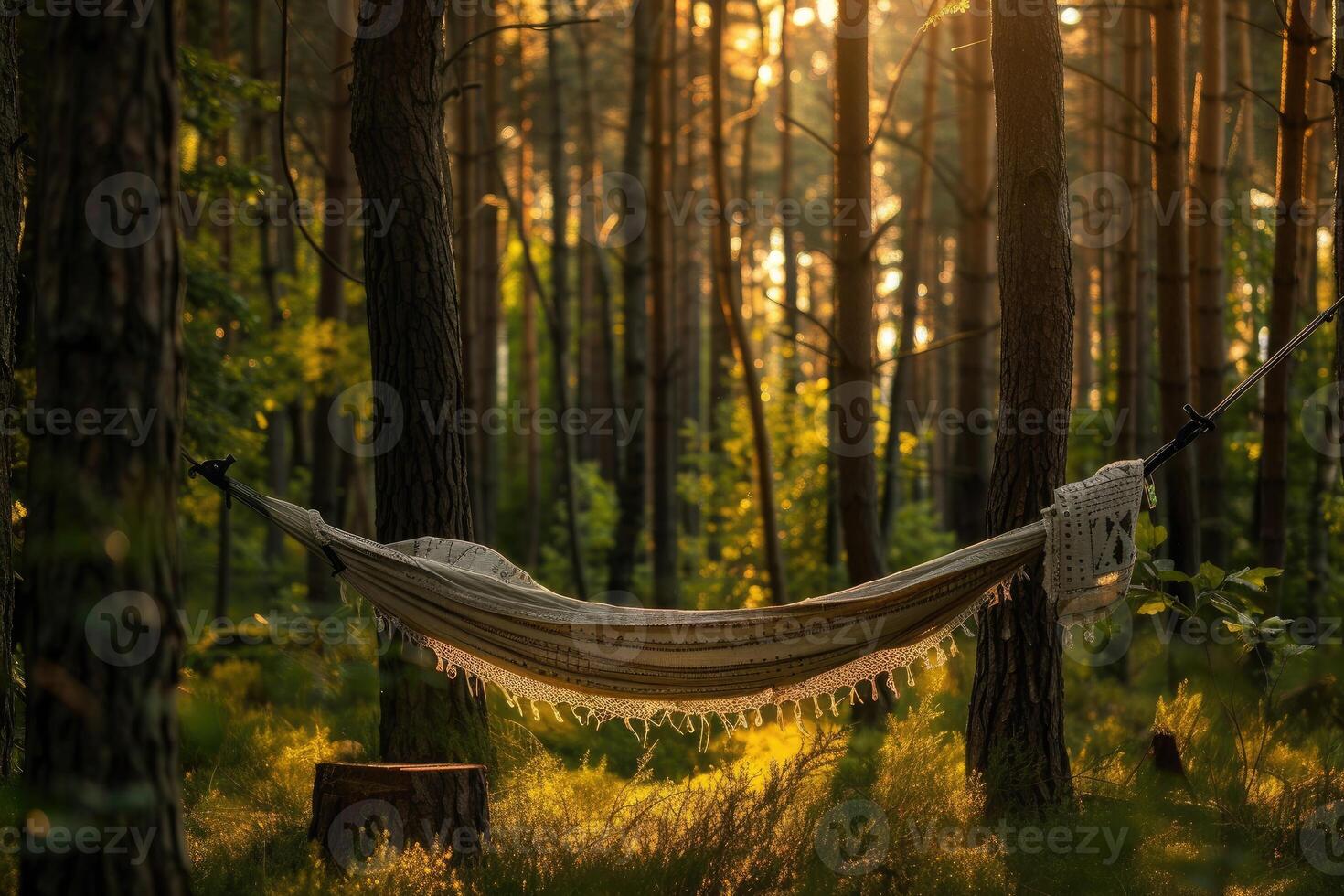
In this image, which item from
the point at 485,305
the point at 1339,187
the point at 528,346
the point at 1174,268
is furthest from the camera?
the point at 528,346

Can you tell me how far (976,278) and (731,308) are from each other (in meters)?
1.70

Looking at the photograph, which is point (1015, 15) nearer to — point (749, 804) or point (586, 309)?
point (749, 804)

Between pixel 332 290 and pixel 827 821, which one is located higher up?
pixel 332 290

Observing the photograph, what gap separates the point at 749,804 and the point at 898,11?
14837 millimetres

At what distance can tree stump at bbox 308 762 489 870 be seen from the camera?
3604 millimetres

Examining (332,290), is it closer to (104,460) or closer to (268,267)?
(268,267)

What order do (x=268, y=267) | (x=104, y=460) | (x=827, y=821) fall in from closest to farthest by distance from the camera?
(x=104, y=460)
(x=827, y=821)
(x=268, y=267)

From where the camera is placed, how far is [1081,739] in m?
5.58

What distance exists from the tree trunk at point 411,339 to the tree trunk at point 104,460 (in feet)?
5.96

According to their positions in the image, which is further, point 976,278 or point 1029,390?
point 976,278

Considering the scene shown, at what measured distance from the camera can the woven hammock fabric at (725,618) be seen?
11.5ft

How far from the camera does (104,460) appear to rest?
2.45 m

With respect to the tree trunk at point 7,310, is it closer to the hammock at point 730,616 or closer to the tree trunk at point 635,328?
the hammock at point 730,616

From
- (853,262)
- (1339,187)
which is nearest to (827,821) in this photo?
(1339,187)
